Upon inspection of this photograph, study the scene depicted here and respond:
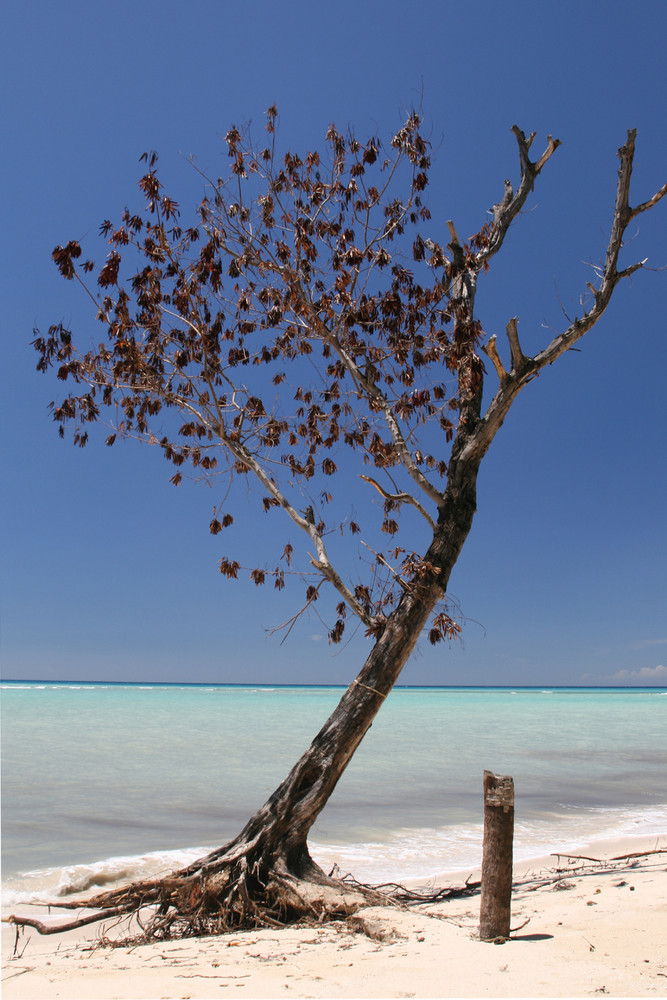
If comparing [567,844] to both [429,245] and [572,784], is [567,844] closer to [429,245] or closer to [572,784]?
[572,784]

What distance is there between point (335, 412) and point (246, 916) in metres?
4.73

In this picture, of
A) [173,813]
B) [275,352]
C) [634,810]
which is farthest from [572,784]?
[275,352]

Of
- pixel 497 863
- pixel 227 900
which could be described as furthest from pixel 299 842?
pixel 497 863

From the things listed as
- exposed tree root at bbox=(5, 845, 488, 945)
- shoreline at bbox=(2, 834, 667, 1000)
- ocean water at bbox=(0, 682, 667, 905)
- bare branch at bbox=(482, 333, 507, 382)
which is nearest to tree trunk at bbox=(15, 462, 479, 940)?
exposed tree root at bbox=(5, 845, 488, 945)

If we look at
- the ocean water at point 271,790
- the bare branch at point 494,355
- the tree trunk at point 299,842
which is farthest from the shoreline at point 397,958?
the bare branch at point 494,355

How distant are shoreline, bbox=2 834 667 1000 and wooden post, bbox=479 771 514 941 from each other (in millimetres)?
109

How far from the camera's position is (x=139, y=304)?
612 centimetres

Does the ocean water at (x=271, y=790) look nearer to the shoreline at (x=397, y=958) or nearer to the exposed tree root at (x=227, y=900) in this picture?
the exposed tree root at (x=227, y=900)

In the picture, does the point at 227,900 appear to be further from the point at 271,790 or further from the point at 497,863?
the point at 271,790

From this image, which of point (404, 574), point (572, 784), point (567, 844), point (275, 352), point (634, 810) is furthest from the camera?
Answer: point (572, 784)

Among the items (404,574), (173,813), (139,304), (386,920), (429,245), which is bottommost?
(173,813)

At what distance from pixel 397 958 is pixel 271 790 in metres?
7.74

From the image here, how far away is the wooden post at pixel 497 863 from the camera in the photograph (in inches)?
166

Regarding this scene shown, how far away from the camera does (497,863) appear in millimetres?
4223
